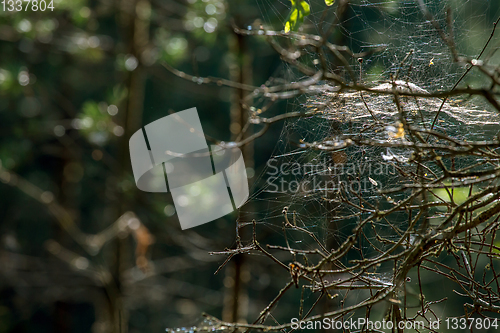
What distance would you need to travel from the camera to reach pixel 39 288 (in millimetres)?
6777

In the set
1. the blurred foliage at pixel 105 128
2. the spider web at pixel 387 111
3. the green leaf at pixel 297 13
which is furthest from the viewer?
the blurred foliage at pixel 105 128

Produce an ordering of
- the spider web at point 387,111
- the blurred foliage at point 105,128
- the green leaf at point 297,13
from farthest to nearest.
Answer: the blurred foliage at point 105,128
the spider web at point 387,111
the green leaf at point 297,13

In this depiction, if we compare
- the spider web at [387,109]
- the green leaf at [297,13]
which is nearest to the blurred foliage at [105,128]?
the green leaf at [297,13]

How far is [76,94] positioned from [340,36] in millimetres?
6285

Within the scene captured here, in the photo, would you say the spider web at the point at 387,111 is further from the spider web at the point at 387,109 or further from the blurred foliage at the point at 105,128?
the blurred foliage at the point at 105,128

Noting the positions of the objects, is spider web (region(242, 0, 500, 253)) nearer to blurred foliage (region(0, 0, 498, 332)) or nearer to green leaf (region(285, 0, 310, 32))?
blurred foliage (region(0, 0, 498, 332))

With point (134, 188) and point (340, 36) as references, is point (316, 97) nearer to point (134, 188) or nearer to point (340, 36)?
point (340, 36)

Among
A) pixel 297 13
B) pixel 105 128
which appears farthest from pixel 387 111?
pixel 105 128

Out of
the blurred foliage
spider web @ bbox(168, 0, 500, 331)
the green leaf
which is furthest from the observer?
the blurred foliage

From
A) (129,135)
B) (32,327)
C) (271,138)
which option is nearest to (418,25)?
(129,135)

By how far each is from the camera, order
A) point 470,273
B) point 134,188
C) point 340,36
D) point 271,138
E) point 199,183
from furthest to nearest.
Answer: point 271,138
point 134,188
point 340,36
point 199,183
point 470,273

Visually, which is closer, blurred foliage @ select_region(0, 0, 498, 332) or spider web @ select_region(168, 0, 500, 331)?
spider web @ select_region(168, 0, 500, 331)

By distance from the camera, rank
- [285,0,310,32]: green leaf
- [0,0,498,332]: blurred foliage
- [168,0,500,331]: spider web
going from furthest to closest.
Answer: [0,0,498,332]: blurred foliage
[168,0,500,331]: spider web
[285,0,310,32]: green leaf

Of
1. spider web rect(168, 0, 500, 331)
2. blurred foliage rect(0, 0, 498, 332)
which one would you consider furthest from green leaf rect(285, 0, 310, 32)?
spider web rect(168, 0, 500, 331)
